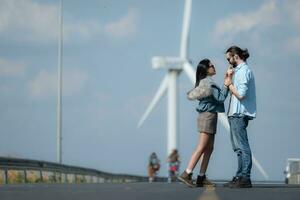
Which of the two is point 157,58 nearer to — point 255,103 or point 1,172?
point 1,172

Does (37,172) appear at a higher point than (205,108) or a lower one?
higher

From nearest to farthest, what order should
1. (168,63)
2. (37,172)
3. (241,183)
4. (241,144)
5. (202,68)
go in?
1. (241,183)
2. (241,144)
3. (202,68)
4. (37,172)
5. (168,63)

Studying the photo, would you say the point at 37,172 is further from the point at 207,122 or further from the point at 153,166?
the point at 207,122

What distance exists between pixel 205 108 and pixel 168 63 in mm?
33043

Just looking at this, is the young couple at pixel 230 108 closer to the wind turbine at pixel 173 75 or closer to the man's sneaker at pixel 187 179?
the man's sneaker at pixel 187 179

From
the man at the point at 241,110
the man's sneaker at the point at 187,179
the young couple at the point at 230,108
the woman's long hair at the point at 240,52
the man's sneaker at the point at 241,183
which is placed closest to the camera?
the man's sneaker at the point at 241,183

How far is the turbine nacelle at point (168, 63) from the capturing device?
144 feet

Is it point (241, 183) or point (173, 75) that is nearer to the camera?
point (241, 183)

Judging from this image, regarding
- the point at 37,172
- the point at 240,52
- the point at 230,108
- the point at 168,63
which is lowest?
the point at 230,108

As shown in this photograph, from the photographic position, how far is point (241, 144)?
37.2ft

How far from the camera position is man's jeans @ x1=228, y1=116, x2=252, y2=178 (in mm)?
11242

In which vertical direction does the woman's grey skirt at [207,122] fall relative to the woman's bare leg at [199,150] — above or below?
above

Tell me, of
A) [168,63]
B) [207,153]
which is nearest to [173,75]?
[168,63]

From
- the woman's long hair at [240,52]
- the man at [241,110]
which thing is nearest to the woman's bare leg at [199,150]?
the man at [241,110]
